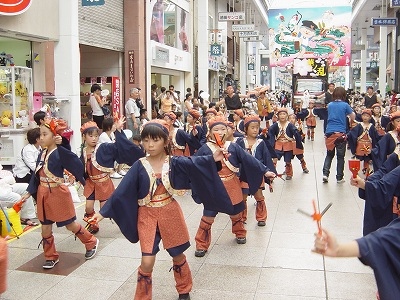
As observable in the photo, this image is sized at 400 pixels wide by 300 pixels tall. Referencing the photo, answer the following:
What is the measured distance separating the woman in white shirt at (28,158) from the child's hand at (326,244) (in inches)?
231

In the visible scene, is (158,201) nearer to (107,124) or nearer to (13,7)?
(107,124)

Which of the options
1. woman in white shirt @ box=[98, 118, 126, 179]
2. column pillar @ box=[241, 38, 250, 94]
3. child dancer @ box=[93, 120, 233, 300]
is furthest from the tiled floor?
column pillar @ box=[241, 38, 250, 94]

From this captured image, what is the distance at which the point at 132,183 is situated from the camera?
4.29 metres

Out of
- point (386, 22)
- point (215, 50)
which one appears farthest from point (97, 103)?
point (386, 22)

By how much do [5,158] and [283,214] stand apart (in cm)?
499

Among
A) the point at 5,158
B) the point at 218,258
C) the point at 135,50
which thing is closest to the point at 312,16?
the point at 135,50

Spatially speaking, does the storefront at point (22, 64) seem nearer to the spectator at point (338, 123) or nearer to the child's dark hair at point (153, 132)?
the child's dark hair at point (153, 132)

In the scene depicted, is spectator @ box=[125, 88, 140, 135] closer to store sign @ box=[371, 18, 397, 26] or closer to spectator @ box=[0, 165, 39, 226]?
spectator @ box=[0, 165, 39, 226]

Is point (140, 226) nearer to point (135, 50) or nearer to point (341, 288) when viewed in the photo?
point (341, 288)

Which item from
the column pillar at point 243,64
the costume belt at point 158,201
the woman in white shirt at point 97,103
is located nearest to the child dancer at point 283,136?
the woman in white shirt at point 97,103

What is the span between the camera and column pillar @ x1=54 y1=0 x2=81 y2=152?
36.4 ft

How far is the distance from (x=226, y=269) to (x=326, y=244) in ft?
10.0

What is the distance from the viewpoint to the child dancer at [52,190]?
5410 mm

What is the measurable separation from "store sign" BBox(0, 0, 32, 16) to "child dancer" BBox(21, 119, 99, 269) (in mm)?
4314
